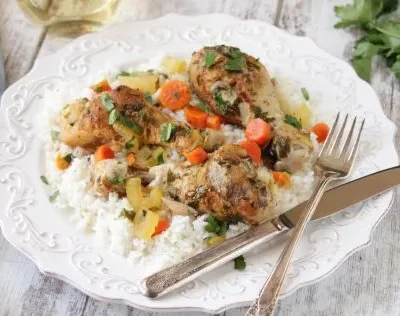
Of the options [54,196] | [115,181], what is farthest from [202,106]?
[54,196]

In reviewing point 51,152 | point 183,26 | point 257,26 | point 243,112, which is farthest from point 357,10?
point 51,152

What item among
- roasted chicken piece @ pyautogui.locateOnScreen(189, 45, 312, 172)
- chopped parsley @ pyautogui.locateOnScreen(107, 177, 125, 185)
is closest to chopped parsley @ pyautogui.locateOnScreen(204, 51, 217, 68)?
roasted chicken piece @ pyautogui.locateOnScreen(189, 45, 312, 172)

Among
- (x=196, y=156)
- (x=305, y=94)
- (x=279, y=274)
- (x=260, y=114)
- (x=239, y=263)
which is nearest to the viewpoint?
(x=279, y=274)

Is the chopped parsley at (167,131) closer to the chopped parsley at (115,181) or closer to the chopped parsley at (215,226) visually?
the chopped parsley at (115,181)

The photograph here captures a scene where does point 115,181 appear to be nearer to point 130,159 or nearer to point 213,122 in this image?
point 130,159

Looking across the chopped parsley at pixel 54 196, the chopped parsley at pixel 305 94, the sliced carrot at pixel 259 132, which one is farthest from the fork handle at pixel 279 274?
the chopped parsley at pixel 54 196

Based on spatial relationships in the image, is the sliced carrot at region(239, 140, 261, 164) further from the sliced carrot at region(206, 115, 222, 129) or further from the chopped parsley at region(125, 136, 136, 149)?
the chopped parsley at region(125, 136, 136, 149)

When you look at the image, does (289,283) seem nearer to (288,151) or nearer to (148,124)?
(288,151)

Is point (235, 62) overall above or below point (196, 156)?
above
